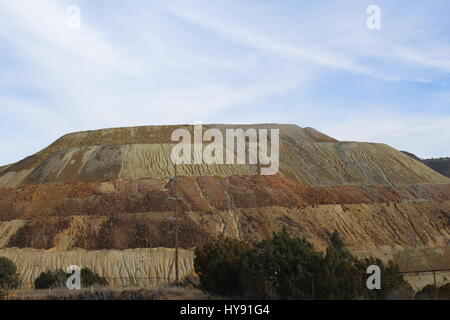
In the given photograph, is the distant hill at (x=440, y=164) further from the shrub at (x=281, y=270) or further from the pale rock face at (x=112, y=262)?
the shrub at (x=281, y=270)

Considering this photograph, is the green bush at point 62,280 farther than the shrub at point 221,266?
Yes

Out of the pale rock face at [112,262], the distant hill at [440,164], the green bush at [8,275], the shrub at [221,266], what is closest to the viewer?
the shrub at [221,266]

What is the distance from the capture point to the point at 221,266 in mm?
26391

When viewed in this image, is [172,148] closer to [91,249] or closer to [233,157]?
[233,157]

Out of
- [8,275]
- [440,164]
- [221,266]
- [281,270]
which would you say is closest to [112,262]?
[8,275]

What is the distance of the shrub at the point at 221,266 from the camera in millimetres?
25047


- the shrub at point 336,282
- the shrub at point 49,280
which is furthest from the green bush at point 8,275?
the shrub at point 336,282

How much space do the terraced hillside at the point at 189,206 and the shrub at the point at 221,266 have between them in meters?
16.5

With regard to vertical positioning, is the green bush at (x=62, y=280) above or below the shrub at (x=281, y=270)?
below

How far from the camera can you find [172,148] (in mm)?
84500

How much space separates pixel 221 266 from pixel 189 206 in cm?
3694

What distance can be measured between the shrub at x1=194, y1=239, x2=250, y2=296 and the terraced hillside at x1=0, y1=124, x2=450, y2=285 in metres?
16.5

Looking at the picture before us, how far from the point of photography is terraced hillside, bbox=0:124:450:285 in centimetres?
5506
